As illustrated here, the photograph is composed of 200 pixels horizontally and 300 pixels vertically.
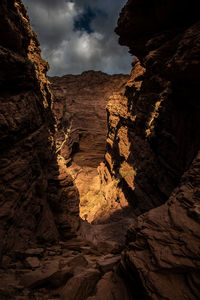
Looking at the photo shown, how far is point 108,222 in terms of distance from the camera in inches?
544

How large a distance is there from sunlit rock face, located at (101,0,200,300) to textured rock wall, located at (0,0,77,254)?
431 centimetres

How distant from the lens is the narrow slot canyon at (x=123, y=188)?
3303mm

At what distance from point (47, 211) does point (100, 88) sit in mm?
35485

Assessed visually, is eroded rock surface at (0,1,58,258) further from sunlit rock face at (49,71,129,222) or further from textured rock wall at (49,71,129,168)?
textured rock wall at (49,71,129,168)

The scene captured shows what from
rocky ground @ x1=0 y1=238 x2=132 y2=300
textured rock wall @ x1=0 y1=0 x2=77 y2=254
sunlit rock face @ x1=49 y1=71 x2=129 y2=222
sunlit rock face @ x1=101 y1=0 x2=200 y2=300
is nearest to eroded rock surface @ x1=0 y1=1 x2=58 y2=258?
textured rock wall @ x1=0 y1=0 x2=77 y2=254

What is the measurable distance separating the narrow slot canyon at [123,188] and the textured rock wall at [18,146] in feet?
0.14

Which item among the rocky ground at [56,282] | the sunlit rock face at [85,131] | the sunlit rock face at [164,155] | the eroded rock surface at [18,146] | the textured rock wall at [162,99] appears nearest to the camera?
the sunlit rock face at [164,155]

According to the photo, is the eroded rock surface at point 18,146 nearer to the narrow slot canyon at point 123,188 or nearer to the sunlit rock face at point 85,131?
the narrow slot canyon at point 123,188

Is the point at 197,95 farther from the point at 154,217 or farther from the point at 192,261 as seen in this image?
the point at 192,261

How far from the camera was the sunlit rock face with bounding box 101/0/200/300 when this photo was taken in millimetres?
2945

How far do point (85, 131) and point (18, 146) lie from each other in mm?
22366

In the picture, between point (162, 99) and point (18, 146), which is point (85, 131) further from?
point (18, 146)

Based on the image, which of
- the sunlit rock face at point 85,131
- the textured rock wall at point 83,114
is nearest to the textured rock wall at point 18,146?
the sunlit rock face at point 85,131

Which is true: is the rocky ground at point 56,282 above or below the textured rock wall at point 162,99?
below
